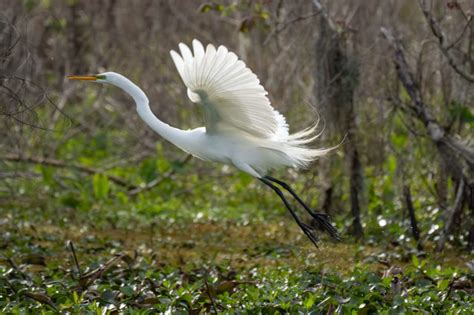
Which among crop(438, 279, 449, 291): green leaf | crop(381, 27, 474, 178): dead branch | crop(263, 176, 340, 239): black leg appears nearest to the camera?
crop(438, 279, 449, 291): green leaf

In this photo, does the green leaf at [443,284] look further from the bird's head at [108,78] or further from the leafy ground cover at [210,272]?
the bird's head at [108,78]

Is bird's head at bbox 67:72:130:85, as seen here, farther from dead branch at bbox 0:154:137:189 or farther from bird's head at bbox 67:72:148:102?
dead branch at bbox 0:154:137:189

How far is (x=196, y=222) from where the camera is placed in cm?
793

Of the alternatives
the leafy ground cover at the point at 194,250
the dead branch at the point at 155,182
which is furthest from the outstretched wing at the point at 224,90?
the dead branch at the point at 155,182

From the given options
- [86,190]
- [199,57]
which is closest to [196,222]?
[86,190]

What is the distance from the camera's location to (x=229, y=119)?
502 centimetres

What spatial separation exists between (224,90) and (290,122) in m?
3.51

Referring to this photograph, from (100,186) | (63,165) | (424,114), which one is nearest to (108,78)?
(424,114)

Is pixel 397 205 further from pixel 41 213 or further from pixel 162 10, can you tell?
pixel 162 10

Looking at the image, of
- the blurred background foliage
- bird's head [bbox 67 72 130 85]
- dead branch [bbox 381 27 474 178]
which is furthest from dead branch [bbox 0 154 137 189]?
dead branch [bbox 381 27 474 178]

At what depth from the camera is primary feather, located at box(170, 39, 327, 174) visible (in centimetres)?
437

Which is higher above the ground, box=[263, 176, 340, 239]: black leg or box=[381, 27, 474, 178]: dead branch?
box=[381, 27, 474, 178]: dead branch

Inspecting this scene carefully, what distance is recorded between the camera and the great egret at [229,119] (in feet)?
14.5

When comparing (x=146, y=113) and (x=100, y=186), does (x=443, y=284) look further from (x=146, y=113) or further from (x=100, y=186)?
(x=100, y=186)
